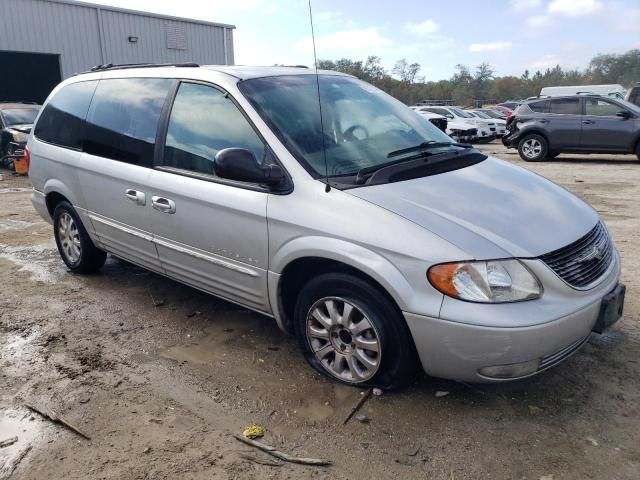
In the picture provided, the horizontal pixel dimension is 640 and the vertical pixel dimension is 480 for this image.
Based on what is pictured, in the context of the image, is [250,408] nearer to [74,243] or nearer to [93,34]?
[74,243]

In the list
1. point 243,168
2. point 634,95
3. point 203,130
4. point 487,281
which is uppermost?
point 634,95

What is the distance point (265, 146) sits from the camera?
3.10 meters

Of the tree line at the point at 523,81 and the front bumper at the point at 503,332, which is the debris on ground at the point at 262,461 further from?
the tree line at the point at 523,81

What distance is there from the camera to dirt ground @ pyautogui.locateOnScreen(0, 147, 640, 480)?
7.97 feet

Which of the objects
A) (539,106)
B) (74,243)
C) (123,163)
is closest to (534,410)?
(123,163)

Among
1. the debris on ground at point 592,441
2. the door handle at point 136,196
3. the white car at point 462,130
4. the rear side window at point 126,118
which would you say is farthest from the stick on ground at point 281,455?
the white car at point 462,130

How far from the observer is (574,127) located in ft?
42.7

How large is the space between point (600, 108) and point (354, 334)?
40.4 feet

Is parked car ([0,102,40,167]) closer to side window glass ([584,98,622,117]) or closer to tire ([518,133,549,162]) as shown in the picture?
tire ([518,133,549,162])

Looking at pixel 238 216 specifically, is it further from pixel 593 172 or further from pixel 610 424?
Result: pixel 593 172

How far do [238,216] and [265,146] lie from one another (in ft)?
1.43

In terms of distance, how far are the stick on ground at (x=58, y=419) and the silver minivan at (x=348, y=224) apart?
114 centimetres

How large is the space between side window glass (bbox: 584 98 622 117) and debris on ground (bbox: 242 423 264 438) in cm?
1272

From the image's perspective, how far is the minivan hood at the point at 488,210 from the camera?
2.54m
